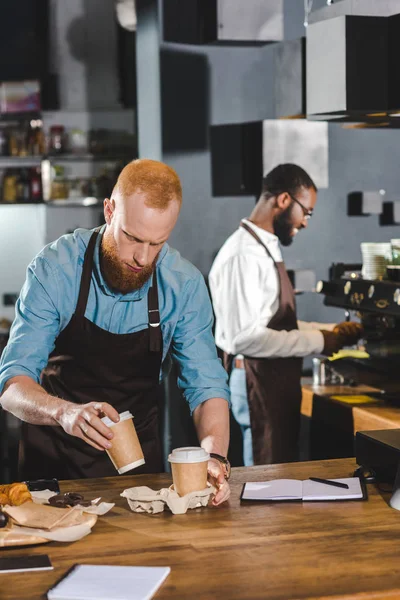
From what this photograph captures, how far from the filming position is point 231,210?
509 centimetres

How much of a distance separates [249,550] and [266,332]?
91.7 inches

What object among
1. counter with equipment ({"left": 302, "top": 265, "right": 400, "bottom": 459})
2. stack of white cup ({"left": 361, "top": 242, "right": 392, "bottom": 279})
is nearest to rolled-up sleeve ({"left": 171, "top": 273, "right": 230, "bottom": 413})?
counter with equipment ({"left": 302, "top": 265, "right": 400, "bottom": 459})

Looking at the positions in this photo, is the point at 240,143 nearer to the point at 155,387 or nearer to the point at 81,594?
the point at 155,387

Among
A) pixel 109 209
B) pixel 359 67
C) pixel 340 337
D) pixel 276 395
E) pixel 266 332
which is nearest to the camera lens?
pixel 109 209

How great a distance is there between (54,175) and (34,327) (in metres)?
4.37

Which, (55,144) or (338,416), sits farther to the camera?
(55,144)

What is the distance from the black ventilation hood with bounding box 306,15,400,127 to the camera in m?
3.25

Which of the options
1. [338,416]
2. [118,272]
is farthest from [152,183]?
[338,416]

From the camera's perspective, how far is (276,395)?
175 inches

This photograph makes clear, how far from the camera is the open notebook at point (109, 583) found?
176 centimetres

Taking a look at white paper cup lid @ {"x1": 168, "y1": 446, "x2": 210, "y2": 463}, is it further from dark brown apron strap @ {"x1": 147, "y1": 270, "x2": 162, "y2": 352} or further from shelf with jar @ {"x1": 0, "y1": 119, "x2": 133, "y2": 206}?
shelf with jar @ {"x1": 0, "y1": 119, "x2": 133, "y2": 206}

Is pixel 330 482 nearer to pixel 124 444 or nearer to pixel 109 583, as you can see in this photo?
pixel 124 444

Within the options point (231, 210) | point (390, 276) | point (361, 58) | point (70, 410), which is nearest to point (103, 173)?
point (231, 210)

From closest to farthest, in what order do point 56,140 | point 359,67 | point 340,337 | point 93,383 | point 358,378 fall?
1. point 93,383
2. point 359,67
3. point 358,378
4. point 340,337
5. point 56,140
